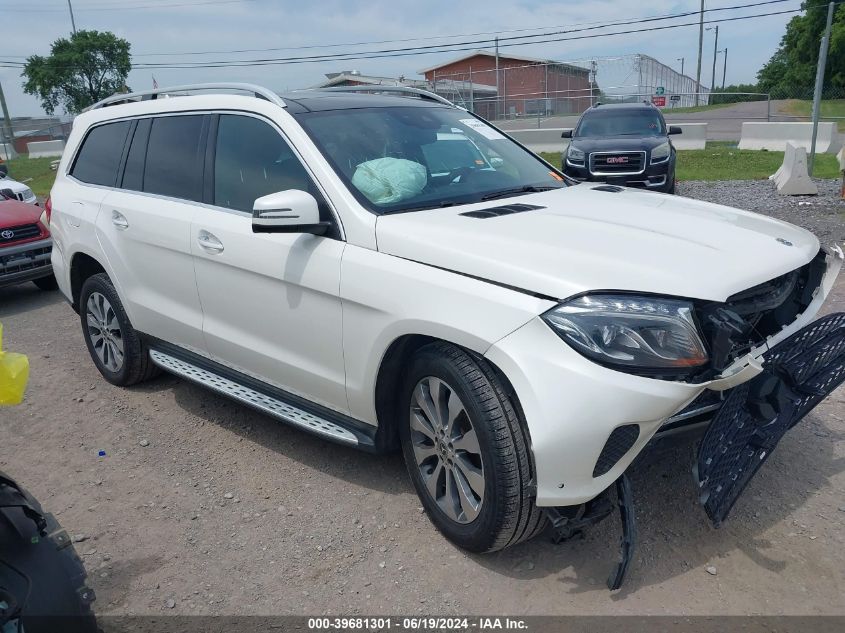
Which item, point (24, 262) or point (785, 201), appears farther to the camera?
point (785, 201)

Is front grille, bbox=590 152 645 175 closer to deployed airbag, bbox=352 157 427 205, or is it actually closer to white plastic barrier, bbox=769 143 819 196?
white plastic barrier, bbox=769 143 819 196

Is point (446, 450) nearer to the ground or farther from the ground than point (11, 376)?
nearer to the ground

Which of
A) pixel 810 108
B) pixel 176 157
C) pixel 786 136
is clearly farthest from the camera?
pixel 810 108

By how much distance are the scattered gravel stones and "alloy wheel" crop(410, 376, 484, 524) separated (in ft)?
22.0

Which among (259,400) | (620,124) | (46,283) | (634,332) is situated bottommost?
(46,283)

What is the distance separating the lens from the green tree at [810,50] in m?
49.4

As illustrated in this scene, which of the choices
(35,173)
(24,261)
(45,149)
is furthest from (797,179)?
(45,149)

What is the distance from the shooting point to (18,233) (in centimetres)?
838

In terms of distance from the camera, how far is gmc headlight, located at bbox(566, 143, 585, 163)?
1277 cm

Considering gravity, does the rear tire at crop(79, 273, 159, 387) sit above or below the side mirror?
below

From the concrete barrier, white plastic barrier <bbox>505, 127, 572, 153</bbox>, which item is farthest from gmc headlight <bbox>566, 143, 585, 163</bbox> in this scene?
white plastic barrier <bbox>505, 127, 572, 153</bbox>

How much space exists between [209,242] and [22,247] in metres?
5.53

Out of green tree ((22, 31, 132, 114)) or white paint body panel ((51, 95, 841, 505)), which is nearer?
white paint body panel ((51, 95, 841, 505))

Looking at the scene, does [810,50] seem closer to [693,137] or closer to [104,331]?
[693,137]
